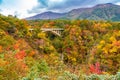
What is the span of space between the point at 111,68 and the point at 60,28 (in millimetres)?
29162

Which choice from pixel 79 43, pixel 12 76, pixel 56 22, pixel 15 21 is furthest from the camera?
pixel 56 22

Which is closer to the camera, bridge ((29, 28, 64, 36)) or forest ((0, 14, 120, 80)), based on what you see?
forest ((0, 14, 120, 80))

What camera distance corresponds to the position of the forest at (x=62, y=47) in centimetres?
1641

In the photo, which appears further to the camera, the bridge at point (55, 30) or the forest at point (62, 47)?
the bridge at point (55, 30)

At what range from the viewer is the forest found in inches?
646

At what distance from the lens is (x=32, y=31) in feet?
132

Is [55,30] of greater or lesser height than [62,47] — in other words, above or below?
above

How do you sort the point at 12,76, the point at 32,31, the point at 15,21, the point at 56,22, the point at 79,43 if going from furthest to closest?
the point at 56,22 < the point at 79,43 < the point at 32,31 < the point at 15,21 < the point at 12,76

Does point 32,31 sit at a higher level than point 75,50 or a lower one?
higher

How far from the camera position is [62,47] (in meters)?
43.4

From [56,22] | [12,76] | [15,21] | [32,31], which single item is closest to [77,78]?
[12,76]

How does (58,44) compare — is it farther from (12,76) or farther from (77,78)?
(77,78)

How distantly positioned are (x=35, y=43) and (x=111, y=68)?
18433mm

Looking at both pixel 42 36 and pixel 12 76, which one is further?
pixel 42 36
